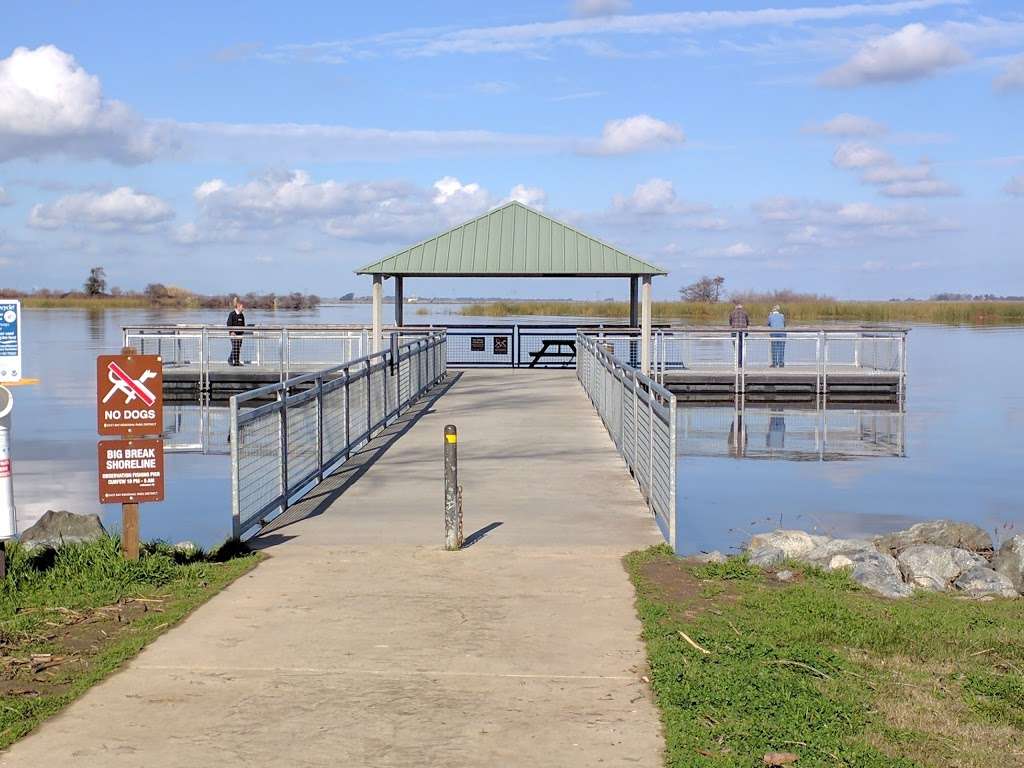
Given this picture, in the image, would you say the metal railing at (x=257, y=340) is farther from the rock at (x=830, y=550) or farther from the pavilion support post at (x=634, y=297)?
the rock at (x=830, y=550)

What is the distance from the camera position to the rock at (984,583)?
376 inches

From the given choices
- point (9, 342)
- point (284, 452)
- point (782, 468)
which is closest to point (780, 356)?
point (782, 468)

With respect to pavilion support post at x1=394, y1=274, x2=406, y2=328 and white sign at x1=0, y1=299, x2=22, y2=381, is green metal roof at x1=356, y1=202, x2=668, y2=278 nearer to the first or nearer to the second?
pavilion support post at x1=394, y1=274, x2=406, y2=328

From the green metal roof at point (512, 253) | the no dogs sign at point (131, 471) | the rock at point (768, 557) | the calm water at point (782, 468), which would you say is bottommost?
the calm water at point (782, 468)

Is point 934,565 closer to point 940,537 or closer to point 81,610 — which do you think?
point 940,537

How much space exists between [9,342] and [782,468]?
13777mm

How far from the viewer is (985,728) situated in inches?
213

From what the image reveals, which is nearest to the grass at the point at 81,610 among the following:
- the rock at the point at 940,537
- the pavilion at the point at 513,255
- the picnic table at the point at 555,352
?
the rock at the point at 940,537

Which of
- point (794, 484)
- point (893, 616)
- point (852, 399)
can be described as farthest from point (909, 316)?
point (893, 616)

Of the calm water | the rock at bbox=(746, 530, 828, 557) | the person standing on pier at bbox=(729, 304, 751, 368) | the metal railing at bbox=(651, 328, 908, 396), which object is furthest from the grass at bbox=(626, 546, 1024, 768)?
the person standing on pier at bbox=(729, 304, 751, 368)

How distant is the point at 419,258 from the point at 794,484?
1374 cm

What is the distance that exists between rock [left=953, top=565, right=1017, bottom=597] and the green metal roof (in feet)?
60.2

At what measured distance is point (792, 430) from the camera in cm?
2467

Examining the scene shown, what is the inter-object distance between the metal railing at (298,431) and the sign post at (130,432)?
2.20 feet
